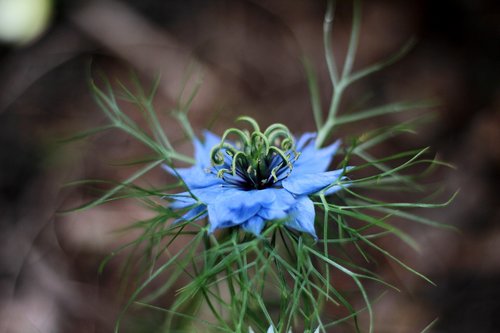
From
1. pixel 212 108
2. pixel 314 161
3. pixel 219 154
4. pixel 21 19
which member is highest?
pixel 21 19

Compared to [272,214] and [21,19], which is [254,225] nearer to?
[272,214]

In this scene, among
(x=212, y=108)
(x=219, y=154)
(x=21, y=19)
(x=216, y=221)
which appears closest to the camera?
(x=216, y=221)

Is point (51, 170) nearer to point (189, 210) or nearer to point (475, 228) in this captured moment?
point (189, 210)

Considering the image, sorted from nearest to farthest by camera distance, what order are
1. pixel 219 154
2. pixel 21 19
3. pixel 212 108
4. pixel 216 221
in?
pixel 216 221, pixel 219 154, pixel 21 19, pixel 212 108

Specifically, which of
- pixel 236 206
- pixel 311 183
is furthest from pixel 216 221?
pixel 311 183

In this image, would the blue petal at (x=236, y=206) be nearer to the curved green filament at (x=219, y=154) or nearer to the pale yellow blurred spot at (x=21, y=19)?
the curved green filament at (x=219, y=154)

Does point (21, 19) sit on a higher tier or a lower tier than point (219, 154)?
higher
